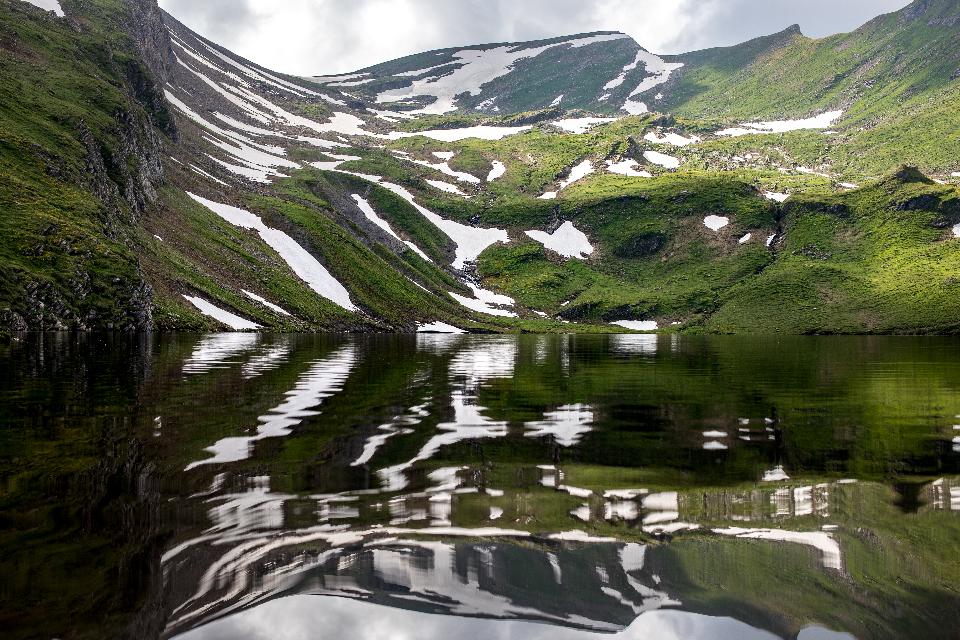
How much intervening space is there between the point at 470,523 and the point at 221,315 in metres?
115

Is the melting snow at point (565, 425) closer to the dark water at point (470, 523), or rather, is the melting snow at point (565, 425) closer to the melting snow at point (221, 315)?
the dark water at point (470, 523)

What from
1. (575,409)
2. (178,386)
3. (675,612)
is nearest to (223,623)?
(675,612)

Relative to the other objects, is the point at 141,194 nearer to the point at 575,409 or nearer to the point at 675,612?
the point at 575,409

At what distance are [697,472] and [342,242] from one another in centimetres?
17795

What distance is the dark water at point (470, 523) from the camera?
25.6 feet

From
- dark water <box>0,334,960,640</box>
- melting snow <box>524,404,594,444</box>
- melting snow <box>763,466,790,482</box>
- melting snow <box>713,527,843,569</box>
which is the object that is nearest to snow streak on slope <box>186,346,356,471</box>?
dark water <box>0,334,960,640</box>

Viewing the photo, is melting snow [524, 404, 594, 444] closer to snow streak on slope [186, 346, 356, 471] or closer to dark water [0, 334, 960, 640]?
dark water [0, 334, 960, 640]

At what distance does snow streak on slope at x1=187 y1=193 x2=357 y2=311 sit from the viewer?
15988cm

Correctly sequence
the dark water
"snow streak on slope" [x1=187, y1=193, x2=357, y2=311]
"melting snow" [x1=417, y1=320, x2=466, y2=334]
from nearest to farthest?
the dark water < "snow streak on slope" [x1=187, y1=193, x2=357, y2=311] < "melting snow" [x1=417, y1=320, x2=466, y2=334]

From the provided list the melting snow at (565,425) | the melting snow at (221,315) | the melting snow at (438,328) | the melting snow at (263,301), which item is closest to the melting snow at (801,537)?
the melting snow at (565,425)

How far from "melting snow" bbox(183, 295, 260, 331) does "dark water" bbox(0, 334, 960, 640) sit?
93.5 m

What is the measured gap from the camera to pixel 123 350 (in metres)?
56.7

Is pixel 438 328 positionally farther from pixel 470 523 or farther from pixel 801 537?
pixel 801 537

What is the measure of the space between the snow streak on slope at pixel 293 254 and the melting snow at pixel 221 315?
36992 millimetres
